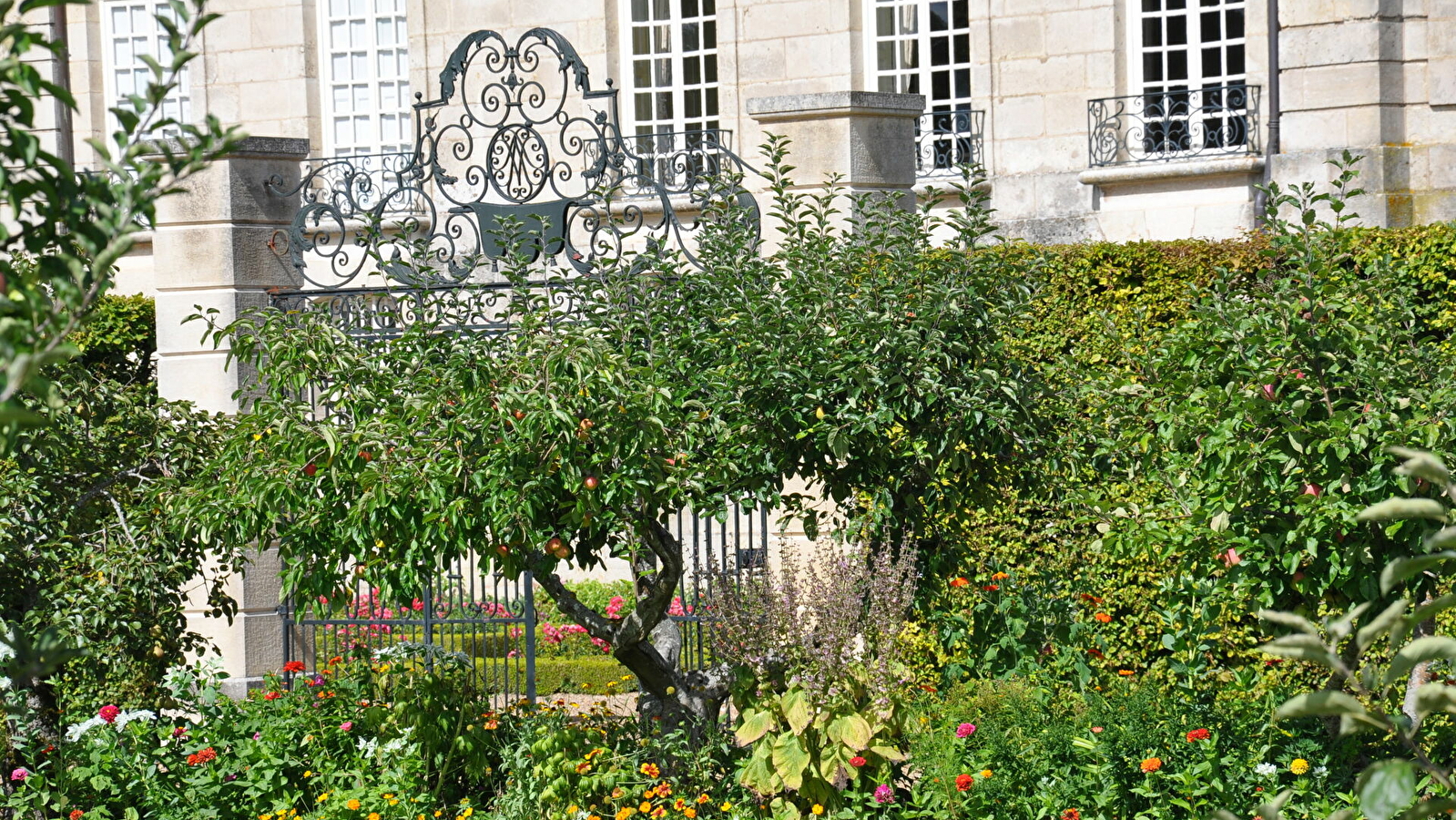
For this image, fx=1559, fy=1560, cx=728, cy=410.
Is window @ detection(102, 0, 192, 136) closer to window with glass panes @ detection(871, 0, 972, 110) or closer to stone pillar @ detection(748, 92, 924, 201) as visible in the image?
window with glass panes @ detection(871, 0, 972, 110)

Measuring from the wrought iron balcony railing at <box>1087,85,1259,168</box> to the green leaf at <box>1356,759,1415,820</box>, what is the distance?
12.0m

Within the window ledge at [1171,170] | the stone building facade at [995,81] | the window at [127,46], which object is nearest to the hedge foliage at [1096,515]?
the stone building facade at [995,81]

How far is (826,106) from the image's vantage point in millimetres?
6918

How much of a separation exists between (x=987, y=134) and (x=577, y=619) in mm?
8973

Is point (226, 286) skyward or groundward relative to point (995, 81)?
groundward

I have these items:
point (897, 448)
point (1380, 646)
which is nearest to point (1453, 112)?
point (1380, 646)

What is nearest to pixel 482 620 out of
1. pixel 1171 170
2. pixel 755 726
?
pixel 755 726

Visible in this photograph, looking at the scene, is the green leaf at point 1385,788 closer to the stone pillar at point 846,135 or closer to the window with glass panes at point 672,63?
the stone pillar at point 846,135

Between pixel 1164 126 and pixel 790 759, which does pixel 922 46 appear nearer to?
pixel 1164 126

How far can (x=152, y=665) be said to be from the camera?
6.59 metres

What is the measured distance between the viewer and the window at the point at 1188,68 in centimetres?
1330

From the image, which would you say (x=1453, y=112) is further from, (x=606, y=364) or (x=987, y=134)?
(x=606, y=364)

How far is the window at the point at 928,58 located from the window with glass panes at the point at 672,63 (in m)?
1.77

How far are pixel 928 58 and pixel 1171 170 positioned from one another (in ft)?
8.91
